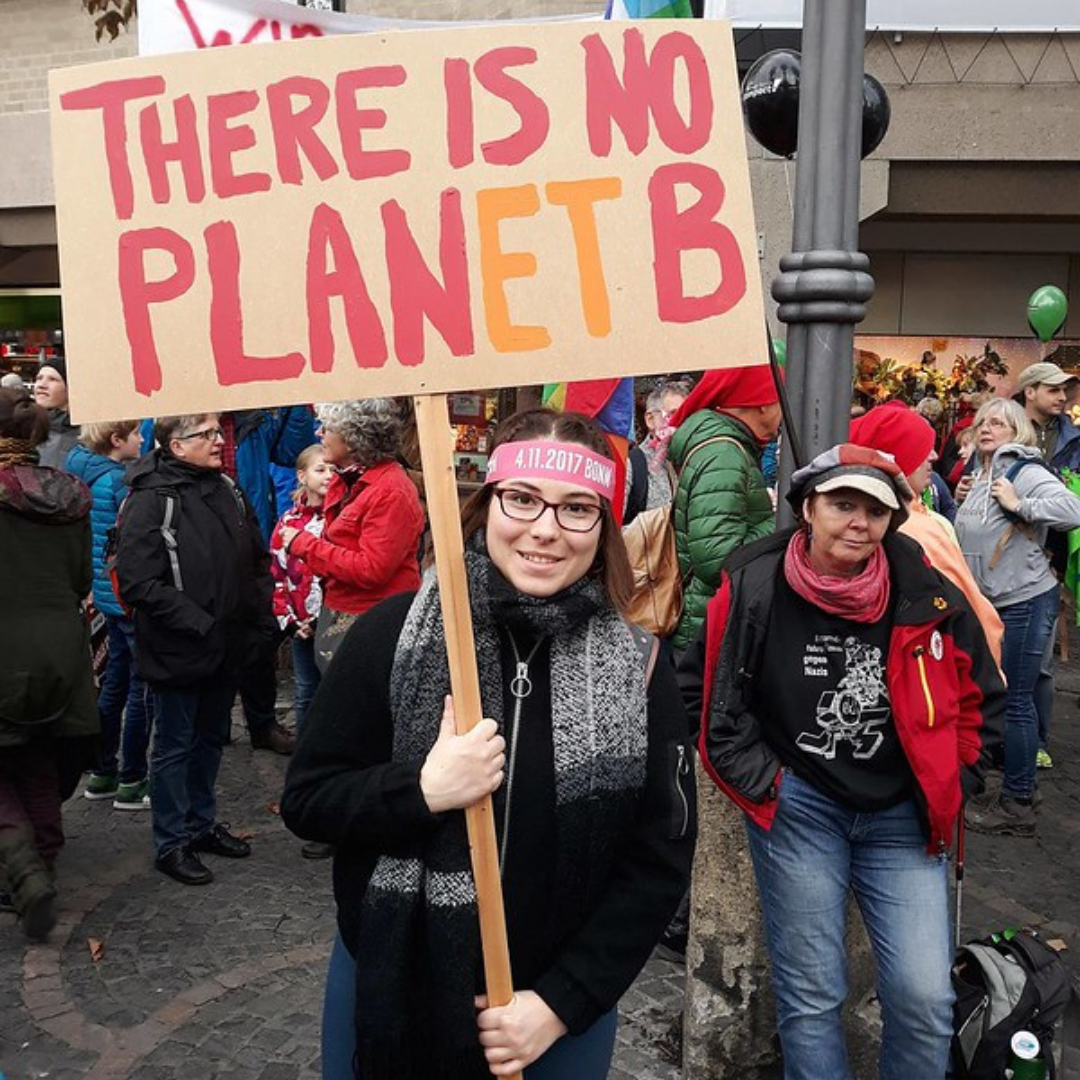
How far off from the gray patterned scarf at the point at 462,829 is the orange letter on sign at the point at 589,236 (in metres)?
0.46

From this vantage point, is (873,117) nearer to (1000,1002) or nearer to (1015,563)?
(1015,563)

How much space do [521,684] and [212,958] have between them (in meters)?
2.57

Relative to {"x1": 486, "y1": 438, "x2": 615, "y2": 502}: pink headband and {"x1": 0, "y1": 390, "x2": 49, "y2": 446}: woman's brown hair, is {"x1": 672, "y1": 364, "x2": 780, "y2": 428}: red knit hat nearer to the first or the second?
{"x1": 486, "y1": 438, "x2": 615, "y2": 502}: pink headband

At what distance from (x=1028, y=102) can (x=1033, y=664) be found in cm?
648

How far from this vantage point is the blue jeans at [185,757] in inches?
172

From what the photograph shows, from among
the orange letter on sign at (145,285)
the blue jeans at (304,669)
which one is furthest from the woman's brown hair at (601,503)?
the blue jeans at (304,669)

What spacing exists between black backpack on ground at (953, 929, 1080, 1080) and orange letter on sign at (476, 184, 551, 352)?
6.65 feet

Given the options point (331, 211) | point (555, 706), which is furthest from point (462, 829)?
point (331, 211)

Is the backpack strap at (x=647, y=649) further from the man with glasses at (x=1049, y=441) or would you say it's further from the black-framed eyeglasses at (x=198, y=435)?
the man with glasses at (x=1049, y=441)

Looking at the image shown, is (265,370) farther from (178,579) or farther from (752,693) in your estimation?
(178,579)

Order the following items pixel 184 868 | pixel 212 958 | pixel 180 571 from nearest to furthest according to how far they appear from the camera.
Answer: pixel 212 958 → pixel 180 571 → pixel 184 868

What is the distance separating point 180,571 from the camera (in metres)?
4.31

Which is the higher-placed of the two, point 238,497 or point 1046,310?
point 1046,310

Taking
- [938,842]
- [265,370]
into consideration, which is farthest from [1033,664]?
[265,370]
